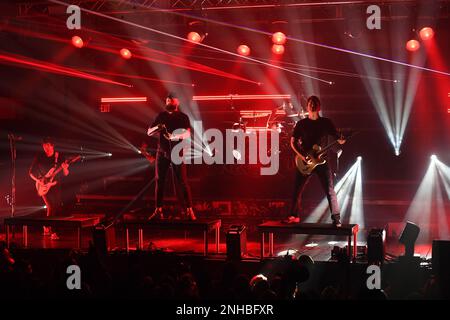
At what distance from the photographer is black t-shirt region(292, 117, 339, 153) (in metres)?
8.05

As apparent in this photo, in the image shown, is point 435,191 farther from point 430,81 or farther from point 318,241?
point 318,241

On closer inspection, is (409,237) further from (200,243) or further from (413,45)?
(413,45)

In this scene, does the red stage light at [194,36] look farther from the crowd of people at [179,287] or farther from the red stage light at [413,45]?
the crowd of people at [179,287]

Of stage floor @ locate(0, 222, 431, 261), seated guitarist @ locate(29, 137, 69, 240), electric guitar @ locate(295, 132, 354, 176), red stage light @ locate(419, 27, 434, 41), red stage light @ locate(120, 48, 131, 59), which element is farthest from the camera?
red stage light @ locate(120, 48, 131, 59)

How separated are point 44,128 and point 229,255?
8.23m

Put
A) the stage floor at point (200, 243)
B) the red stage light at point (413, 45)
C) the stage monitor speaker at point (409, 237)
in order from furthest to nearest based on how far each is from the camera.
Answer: the red stage light at point (413, 45)
the stage floor at point (200, 243)
the stage monitor speaker at point (409, 237)

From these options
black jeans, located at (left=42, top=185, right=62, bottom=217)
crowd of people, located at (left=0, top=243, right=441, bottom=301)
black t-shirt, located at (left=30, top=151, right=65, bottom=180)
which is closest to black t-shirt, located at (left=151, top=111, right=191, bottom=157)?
crowd of people, located at (left=0, top=243, right=441, bottom=301)

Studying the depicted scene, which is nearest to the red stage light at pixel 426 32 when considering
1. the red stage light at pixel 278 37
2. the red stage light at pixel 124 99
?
the red stage light at pixel 278 37

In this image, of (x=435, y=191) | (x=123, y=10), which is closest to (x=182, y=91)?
(x=123, y=10)

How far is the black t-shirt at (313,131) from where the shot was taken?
8055 mm

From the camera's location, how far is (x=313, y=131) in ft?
26.5

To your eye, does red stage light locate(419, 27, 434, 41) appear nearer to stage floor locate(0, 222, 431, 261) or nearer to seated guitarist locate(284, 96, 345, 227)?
seated guitarist locate(284, 96, 345, 227)

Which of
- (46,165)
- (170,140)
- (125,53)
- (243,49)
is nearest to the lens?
(170,140)

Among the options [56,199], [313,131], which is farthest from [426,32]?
[56,199]
